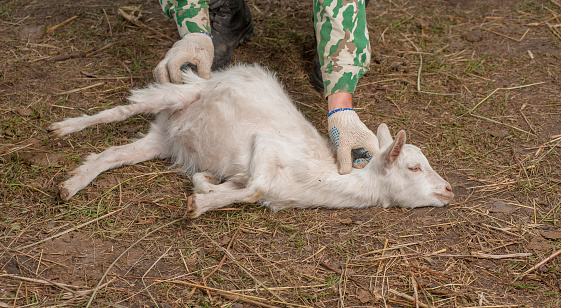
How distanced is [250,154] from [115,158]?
0.99 metres

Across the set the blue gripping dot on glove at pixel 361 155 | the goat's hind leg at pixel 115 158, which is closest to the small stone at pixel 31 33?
the goat's hind leg at pixel 115 158

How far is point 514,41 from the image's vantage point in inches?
209

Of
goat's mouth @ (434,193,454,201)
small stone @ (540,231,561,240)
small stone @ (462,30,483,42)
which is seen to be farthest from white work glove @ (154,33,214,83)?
small stone @ (462,30,483,42)

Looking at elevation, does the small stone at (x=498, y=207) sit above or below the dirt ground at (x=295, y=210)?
below

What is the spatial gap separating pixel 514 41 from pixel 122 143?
422 cm

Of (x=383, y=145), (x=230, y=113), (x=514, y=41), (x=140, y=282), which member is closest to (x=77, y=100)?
(x=230, y=113)

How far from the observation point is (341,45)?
3383 mm

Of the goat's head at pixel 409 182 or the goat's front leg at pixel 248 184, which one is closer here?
the goat's front leg at pixel 248 184

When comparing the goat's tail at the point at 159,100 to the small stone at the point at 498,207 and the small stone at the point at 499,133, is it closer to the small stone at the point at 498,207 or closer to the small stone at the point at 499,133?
the small stone at the point at 498,207

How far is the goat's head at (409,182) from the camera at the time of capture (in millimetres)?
3189

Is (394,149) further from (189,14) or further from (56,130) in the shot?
(56,130)

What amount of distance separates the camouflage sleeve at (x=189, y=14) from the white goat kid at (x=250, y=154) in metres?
0.39

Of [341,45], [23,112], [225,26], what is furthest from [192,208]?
[225,26]

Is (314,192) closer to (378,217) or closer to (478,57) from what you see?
(378,217)
